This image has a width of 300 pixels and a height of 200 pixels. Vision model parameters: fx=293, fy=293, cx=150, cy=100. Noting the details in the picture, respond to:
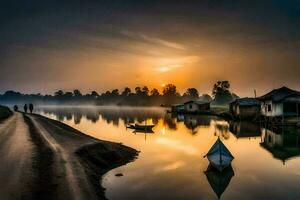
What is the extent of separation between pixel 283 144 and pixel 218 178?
2169 centimetres

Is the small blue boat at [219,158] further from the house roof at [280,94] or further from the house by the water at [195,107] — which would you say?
the house by the water at [195,107]

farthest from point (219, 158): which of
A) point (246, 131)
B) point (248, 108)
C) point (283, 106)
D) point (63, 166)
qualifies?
point (248, 108)

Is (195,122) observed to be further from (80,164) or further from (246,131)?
(80,164)

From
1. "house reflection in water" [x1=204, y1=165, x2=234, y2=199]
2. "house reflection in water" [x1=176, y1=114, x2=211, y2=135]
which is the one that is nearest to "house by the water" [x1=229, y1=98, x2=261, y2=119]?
"house reflection in water" [x1=176, y1=114, x2=211, y2=135]

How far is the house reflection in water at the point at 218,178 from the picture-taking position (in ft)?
68.6

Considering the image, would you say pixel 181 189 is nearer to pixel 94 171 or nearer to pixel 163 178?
pixel 163 178

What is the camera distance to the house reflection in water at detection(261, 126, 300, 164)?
33781mm

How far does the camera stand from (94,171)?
23.9m

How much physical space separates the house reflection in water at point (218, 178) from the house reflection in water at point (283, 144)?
932cm

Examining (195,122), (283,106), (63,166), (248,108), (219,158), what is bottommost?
(63,166)

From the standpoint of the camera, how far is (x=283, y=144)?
40562 millimetres

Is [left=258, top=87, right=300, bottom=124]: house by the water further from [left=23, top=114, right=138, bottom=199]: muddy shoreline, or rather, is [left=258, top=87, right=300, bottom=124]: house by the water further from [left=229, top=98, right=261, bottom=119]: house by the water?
[left=23, top=114, right=138, bottom=199]: muddy shoreline

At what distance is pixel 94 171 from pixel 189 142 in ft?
71.7

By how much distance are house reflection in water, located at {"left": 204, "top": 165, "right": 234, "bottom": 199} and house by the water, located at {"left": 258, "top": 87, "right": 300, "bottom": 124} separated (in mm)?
40364
